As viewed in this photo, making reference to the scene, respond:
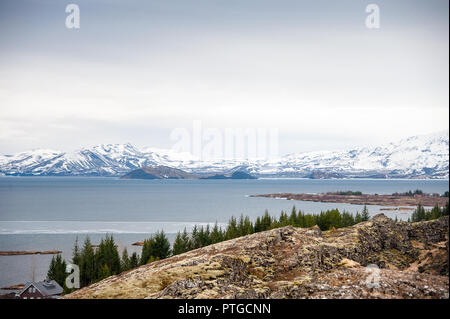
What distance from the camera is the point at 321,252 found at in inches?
790

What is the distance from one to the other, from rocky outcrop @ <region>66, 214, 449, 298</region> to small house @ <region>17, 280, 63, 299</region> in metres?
25.8

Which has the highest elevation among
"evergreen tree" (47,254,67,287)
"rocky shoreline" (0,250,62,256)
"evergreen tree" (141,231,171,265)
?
"evergreen tree" (141,231,171,265)

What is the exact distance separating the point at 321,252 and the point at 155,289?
9484 millimetres

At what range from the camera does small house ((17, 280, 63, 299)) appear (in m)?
41.8

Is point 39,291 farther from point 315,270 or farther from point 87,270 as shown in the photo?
point 315,270

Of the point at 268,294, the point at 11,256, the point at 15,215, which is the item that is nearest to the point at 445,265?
the point at 268,294

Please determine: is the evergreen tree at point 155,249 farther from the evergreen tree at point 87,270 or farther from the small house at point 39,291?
the small house at point 39,291

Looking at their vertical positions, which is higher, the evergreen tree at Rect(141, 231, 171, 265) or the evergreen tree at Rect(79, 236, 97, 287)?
the evergreen tree at Rect(141, 231, 171, 265)

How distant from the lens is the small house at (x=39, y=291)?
4181 centimetres

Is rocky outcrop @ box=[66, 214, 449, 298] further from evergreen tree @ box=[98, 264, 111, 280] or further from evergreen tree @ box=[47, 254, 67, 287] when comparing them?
evergreen tree @ box=[47, 254, 67, 287]

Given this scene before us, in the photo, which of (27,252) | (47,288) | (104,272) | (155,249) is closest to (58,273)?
(47,288)

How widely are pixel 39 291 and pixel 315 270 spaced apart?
3730 centimetres

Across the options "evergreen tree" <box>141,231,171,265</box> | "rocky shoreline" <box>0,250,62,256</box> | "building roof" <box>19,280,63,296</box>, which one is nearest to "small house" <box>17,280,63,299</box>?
"building roof" <box>19,280,63,296</box>
